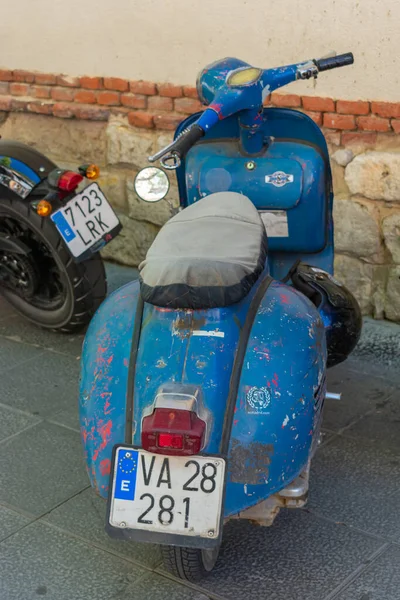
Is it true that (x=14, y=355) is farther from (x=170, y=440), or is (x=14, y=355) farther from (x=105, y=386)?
(x=170, y=440)

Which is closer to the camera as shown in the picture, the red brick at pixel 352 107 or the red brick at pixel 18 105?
the red brick at pixel 352 107

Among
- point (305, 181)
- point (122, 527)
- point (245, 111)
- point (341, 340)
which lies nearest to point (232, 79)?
point (245, 111)

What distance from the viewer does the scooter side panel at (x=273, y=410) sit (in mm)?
2582

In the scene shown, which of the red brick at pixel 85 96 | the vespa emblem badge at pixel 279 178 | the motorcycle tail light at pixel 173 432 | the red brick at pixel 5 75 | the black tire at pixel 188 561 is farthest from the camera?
the red brick at pixel 5 75

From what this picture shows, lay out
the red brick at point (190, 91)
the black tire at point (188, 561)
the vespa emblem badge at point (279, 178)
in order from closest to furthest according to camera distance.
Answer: the black tire at point (188, 561) < the vespa emblem badge at point (279, 178) < the red brick at point (190, 91)

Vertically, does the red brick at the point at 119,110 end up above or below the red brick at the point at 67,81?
below

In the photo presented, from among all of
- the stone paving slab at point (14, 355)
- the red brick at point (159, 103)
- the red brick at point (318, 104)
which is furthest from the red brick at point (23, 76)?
the red brick at point (318, 104)

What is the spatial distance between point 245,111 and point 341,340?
0.94m

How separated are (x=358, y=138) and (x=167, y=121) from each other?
1.16 m

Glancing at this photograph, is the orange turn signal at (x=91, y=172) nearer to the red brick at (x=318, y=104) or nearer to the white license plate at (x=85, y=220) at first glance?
the white license plate at (x=85, y=220)

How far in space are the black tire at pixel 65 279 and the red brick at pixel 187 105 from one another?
3.40ft

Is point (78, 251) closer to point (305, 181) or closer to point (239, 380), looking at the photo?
point (305, 181)

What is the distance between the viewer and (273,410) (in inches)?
102

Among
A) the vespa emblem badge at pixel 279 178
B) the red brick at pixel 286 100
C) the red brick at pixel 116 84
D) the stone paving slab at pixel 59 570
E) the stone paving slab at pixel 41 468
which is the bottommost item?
the stone paving slab at pixel 59 570
